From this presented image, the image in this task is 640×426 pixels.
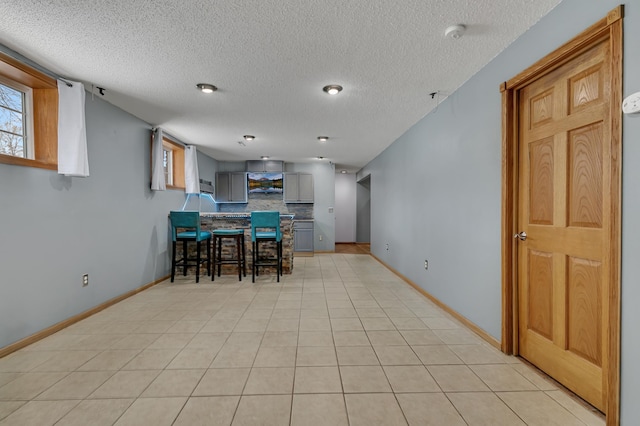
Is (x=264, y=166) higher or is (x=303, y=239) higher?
(x=264, y=166)

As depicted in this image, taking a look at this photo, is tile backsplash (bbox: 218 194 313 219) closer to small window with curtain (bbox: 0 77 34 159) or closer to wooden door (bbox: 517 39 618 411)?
small window with curtain (bbox: 0 77 34 159)

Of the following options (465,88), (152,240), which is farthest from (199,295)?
(465,88)

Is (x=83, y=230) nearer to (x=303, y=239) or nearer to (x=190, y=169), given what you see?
(x=190, y=169)

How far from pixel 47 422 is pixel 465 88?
3.97 meters

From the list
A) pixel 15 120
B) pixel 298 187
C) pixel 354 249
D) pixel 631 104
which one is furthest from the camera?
pixel 354 249

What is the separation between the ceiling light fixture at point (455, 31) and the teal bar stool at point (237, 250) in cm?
377

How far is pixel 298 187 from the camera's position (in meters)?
7.45

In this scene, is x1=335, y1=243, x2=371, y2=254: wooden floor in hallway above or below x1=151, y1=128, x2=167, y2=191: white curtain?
below

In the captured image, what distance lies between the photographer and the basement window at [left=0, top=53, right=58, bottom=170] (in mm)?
2348

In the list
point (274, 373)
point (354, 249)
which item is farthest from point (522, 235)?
point (354, 249)

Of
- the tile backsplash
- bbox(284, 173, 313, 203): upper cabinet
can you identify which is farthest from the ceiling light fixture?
the tile backsplash

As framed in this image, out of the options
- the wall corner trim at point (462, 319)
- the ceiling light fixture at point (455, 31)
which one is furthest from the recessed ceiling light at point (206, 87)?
the wall corner trim at point (462, 319)

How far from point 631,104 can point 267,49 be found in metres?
2.23

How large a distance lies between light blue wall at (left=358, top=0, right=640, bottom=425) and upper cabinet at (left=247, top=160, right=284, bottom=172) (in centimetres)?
344
